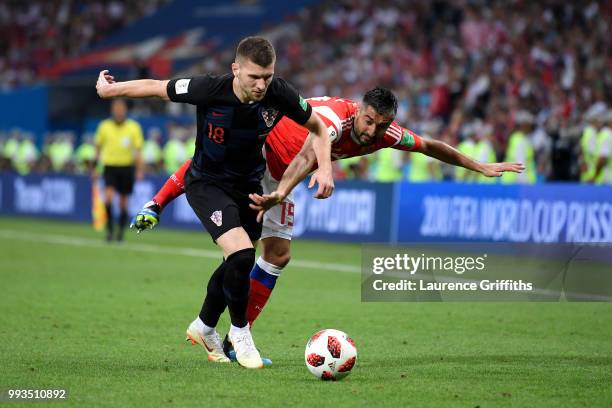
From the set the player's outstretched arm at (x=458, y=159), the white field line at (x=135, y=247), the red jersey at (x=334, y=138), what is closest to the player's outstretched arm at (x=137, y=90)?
the red jersey at (x=334, y=138)

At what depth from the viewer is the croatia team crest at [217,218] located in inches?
295

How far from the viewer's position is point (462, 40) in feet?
84.8

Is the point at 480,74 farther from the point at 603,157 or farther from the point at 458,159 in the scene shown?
the point at 458,159

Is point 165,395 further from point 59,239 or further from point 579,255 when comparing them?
point 59,239

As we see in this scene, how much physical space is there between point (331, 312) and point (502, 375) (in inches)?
153

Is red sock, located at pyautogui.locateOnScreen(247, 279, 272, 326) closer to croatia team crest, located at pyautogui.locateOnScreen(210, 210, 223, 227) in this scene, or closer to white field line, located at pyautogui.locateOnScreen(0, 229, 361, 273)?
croatia team crest, located at pyautogui.locateOnScreen(210, 210, 223, 227)

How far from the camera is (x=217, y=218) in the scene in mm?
7512

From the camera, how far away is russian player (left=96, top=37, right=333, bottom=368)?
7262mm

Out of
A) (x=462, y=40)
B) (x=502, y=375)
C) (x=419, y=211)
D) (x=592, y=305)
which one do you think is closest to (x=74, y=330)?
(x=502, y=375)

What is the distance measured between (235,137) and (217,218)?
583mm

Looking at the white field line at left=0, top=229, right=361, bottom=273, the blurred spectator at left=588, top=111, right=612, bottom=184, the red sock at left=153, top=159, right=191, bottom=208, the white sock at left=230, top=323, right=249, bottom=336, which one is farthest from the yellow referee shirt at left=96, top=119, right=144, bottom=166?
the white sock at left=230, top=323, right=249, bottom=336

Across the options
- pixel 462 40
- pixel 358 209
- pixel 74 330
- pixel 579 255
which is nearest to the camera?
pixel 579 255

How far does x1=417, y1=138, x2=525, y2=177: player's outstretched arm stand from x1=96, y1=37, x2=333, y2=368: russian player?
126 centimetres

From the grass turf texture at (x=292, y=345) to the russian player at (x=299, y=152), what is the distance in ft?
2.34
